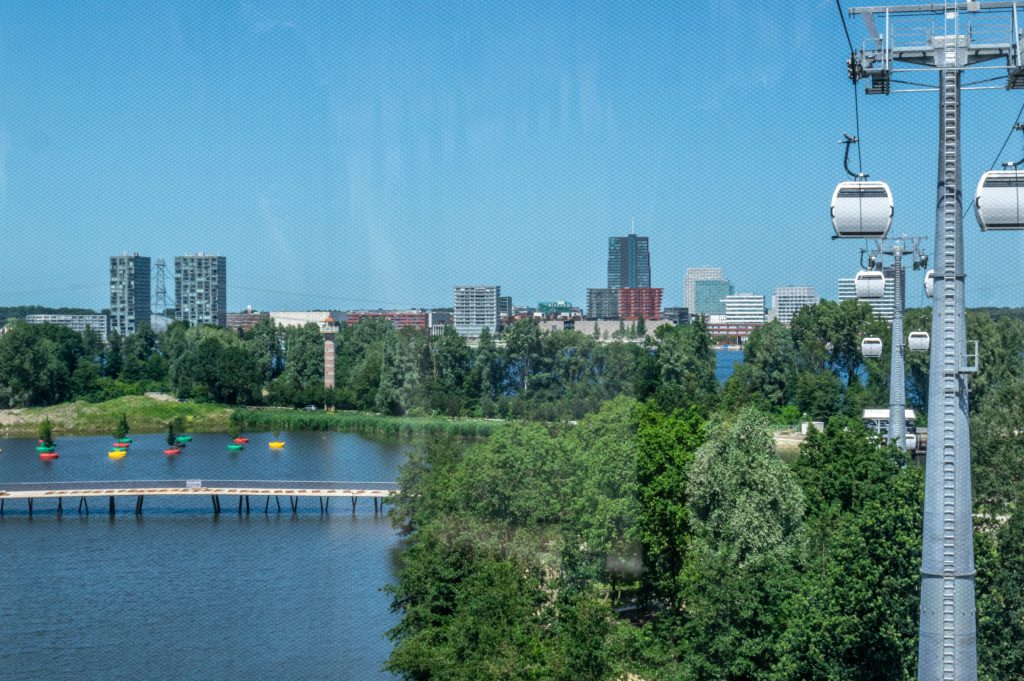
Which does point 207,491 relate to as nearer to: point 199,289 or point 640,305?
point 640,305

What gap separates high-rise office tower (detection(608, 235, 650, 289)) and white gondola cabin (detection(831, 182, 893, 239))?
14.8 meters

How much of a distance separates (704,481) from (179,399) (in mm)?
23649

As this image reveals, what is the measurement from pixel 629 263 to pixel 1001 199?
1865 centimetres

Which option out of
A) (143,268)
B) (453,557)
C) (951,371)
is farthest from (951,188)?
(143,268)

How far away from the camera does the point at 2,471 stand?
2017 cm

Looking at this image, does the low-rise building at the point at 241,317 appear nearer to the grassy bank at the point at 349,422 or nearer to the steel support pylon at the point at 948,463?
the grassy bank at the point at 349,422

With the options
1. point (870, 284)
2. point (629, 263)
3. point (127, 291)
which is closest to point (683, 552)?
point (870, 284)

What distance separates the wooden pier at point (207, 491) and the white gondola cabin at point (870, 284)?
1059 centimetres

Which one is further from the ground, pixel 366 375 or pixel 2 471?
pixel 366 375

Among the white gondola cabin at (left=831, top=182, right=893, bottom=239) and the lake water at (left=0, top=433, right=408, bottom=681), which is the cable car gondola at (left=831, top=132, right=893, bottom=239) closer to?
the white gondola cabin at (left=831, top=182, right=893, bottom=239)

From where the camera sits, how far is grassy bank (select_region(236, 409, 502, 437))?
20625 mm

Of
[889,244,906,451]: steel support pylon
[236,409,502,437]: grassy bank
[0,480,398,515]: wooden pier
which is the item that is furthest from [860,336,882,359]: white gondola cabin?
[236,409,502,437]: grassy bank

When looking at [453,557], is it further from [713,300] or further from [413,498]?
[713,300]

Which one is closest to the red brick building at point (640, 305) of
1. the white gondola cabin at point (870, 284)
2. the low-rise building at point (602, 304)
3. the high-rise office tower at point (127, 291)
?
the low-rise building at point (602, 304)
